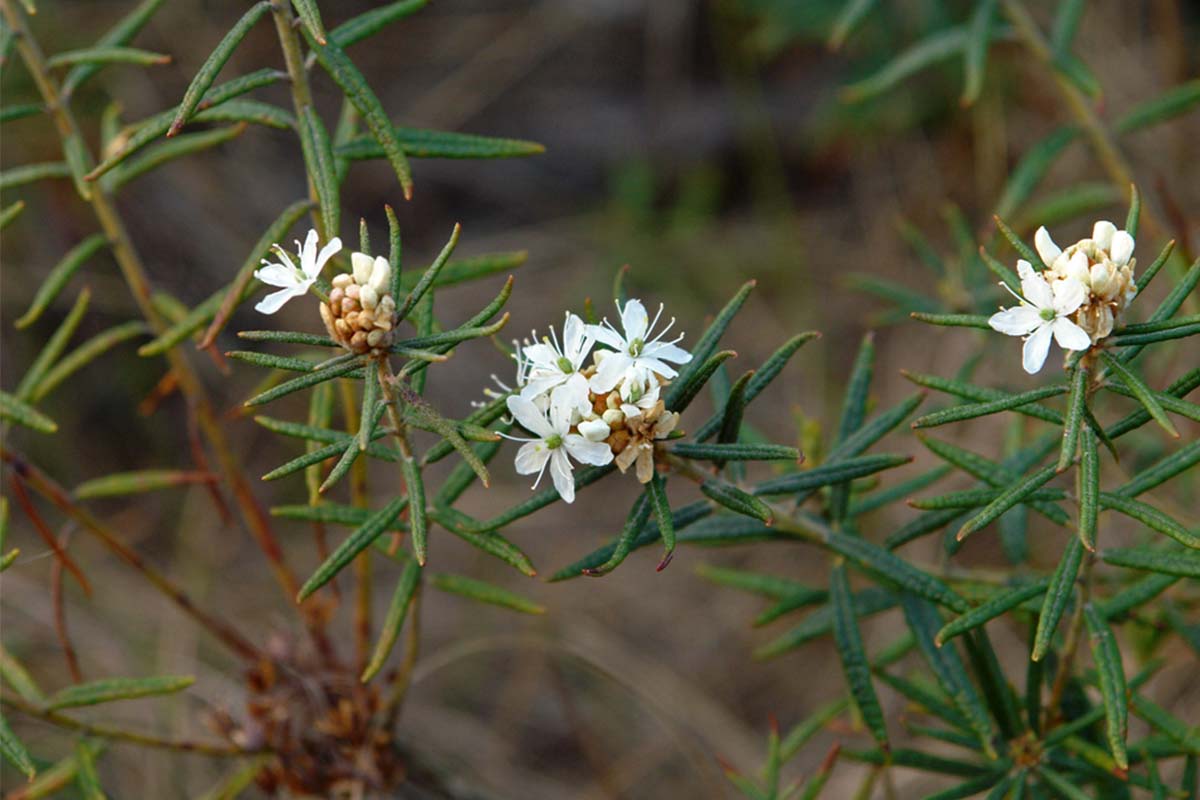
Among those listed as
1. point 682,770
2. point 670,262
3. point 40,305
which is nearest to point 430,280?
point 40,305

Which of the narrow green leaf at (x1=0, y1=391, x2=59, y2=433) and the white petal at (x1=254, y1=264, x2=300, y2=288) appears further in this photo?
the narrow green leaf at (x1=0, y1=391, x2=59, y2=433)

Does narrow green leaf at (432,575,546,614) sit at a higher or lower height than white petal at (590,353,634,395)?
higher

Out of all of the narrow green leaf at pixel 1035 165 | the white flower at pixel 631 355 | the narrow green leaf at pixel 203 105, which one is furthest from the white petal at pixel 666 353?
the narrow green leaf at pixel 1035 165

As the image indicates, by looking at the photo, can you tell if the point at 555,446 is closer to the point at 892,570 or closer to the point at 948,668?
the point at 892,570

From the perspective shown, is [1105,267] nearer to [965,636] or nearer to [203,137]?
[965,636]

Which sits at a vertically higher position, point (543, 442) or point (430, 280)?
point (430, 280)

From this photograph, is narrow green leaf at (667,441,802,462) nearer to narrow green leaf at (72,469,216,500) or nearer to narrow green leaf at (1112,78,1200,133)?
narrow green leaf at (72,469,216,500)

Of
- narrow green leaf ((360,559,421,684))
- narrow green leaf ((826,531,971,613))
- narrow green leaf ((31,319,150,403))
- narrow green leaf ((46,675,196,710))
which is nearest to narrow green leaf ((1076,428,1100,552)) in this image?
narrow green leaf ((826,531,971,613))
